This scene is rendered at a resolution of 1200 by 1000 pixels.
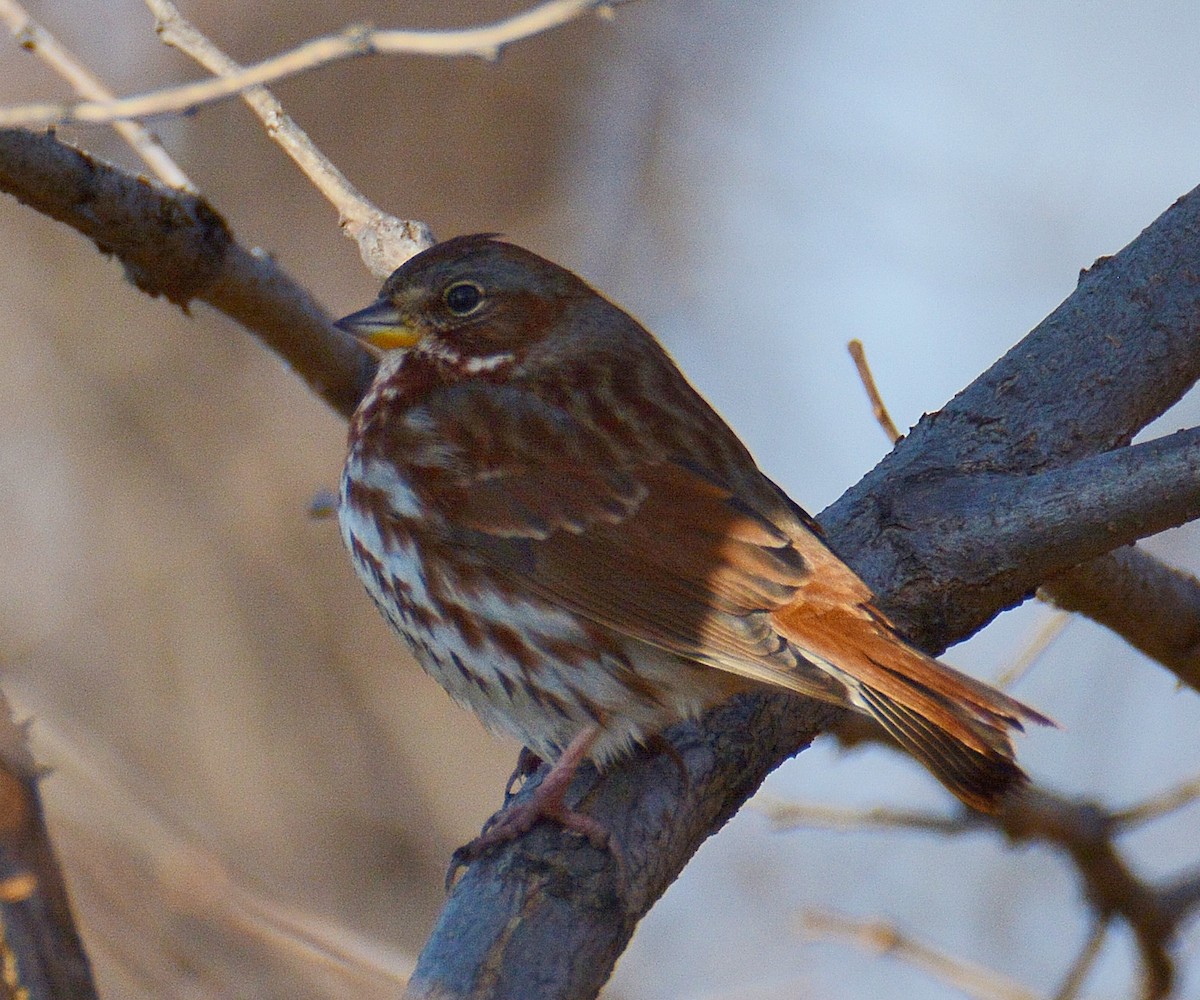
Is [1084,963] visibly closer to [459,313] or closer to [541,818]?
[541,818]

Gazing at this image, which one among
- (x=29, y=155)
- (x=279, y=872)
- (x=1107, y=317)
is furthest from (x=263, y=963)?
(x=1107, y=317)

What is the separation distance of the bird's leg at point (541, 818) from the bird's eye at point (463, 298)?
1.18 metres

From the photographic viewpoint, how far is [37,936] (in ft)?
7.42

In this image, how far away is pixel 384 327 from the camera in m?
3.52

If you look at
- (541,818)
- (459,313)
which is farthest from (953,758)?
(459,313)

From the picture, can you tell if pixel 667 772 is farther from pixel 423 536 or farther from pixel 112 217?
pixel 112 217

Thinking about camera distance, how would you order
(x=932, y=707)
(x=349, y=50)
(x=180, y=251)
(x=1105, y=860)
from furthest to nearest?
(x=1105, y=860), (x=180, y=251), (x=932, y=707), (x=349, y=50)

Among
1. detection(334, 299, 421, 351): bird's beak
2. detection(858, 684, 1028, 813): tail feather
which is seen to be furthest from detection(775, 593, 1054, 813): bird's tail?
detection(334, 299, 421, 351): bird's beak

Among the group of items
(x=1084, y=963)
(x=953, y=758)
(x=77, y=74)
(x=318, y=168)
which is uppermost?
(x=77, y=74)

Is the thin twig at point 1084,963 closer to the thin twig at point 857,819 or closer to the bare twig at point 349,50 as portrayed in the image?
the thin twig at point 857,819

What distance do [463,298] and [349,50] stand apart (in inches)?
56.3

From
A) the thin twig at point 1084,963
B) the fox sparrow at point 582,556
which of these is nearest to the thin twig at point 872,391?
the fox sparrow at point 582,556

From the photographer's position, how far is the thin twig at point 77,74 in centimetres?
331

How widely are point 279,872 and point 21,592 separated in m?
1.77
